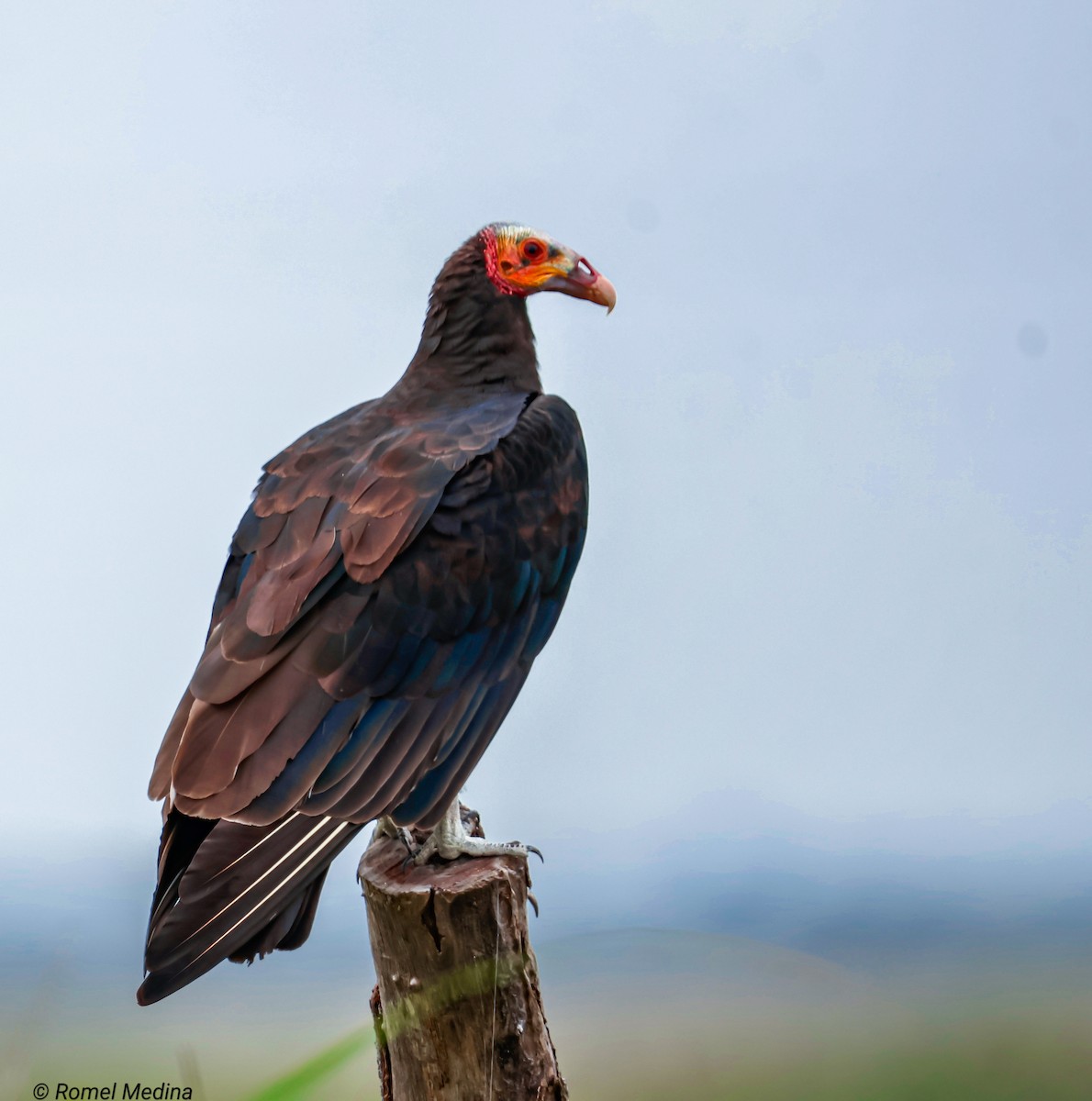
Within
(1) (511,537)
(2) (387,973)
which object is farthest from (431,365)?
(2) (387,973)

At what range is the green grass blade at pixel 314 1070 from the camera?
1.02m

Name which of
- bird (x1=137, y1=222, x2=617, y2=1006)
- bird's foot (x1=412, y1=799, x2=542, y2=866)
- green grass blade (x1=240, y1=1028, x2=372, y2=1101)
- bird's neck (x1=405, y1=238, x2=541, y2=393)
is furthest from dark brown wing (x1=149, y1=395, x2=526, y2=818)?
green grass blade (x1=240, y1=1028, x2=372, y2=1101)

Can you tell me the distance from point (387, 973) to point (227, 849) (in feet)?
1.78

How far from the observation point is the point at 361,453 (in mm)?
2912

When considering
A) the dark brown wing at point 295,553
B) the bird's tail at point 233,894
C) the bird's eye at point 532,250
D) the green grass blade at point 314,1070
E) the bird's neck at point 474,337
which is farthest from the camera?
the bird's eye at point 532,250

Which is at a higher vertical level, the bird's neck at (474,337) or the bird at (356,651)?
the bird's neck at (474,337)

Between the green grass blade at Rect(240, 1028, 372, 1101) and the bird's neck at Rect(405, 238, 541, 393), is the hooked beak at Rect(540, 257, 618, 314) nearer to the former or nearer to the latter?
the bird's neck at Rect(405, 238, 541, 393)

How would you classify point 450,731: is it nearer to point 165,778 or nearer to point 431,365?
point 165,778

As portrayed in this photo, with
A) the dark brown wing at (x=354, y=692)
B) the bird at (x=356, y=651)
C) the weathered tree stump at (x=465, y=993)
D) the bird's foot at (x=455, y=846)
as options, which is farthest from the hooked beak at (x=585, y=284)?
the weathered tree stump at (x=465, y=993)

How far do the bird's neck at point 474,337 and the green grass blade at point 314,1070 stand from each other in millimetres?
2440

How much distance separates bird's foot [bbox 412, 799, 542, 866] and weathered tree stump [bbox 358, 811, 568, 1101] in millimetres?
92

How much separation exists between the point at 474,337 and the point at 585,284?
0.39 meters

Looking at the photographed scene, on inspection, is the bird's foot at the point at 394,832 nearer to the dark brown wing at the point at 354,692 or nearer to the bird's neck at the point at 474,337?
the dark brown wing at the point at 354,692

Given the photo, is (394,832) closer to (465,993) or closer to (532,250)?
(465,993)
